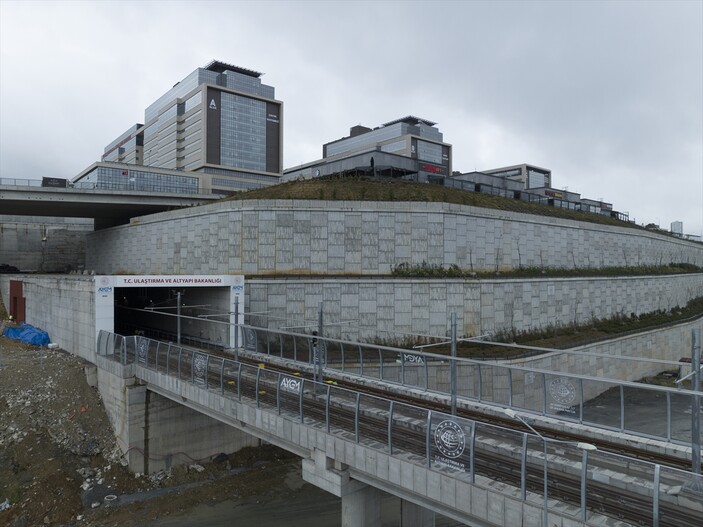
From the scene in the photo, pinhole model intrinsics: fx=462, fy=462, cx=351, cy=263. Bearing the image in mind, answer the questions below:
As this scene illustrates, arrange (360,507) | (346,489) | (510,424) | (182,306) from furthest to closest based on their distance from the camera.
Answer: (182,306) → (510,424) → (360,507) → (346,489)

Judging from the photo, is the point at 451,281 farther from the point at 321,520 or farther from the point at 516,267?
the point at 321,520

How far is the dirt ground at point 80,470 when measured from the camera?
1652cm

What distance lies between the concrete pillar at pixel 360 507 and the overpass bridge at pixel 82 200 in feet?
120

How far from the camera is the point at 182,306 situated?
23031 mm

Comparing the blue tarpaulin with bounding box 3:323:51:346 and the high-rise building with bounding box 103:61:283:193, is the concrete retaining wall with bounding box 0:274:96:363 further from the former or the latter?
the high-rise building with bounding box 103:61:283:193

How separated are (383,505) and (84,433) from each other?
12.9m

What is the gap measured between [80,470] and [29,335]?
13.4 metres

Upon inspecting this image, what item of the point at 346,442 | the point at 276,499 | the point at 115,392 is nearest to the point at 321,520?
the point at 276,499

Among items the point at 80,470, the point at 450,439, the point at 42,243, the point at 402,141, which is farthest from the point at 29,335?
the point at 402,141

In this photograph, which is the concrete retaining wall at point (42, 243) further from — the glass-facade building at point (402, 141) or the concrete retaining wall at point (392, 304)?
A: the glass-facade building at point (402, 141)

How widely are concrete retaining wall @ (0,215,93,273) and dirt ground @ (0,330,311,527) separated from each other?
35416 mm

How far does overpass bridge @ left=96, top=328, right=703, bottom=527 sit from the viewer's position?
8.15 m

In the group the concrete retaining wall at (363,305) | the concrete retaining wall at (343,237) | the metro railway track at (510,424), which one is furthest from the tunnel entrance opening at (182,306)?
the metro railway track at (510,424)

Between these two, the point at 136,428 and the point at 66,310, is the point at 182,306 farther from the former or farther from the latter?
the point at 66,310
